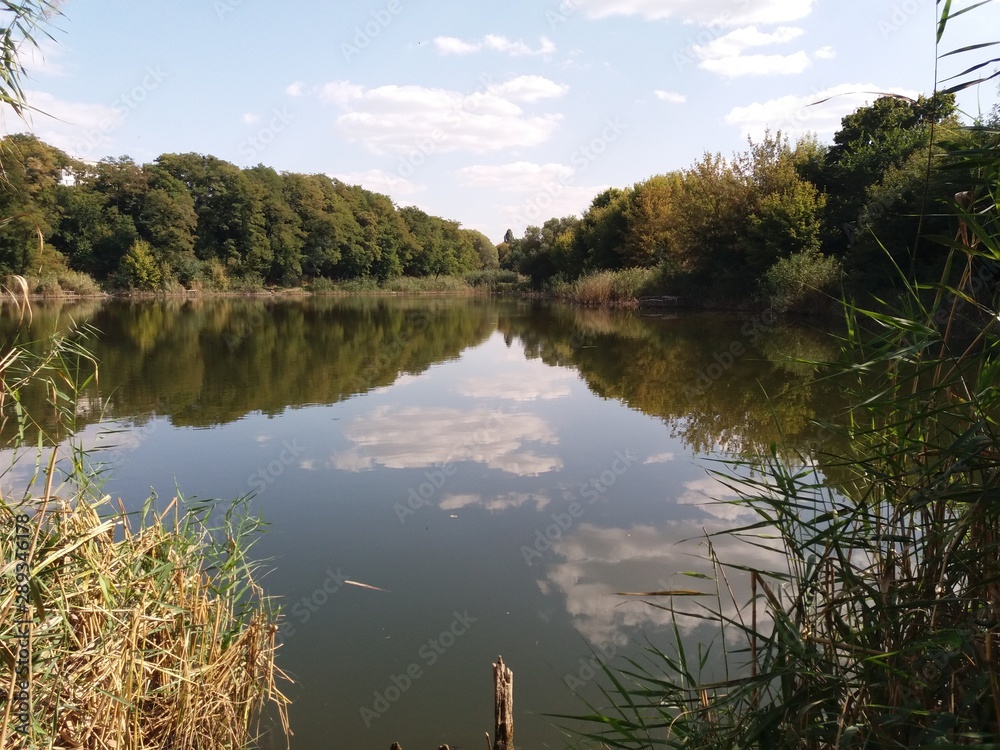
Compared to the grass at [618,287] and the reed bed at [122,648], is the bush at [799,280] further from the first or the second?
the reed bed at [122,648]

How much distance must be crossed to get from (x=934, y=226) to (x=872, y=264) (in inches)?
79.5

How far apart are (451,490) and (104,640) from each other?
3.76m

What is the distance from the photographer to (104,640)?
1988 millimetres

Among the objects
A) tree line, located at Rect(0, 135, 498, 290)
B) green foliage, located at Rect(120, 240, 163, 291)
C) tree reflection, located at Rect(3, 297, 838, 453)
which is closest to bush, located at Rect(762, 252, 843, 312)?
tree reflection, located at Rect(3, 297, 838, 453)

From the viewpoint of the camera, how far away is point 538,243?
4691 cm

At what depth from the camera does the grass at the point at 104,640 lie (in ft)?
5.52

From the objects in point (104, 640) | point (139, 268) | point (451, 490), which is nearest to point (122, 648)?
point (104, 640)

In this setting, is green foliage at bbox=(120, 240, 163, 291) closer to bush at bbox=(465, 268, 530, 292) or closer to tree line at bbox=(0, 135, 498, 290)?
tree line at bbox=(0, 135, 498, 290)

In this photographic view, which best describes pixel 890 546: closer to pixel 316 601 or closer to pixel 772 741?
pixel 772 741

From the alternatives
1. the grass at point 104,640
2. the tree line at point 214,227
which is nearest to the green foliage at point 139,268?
the tree line at point 214,227

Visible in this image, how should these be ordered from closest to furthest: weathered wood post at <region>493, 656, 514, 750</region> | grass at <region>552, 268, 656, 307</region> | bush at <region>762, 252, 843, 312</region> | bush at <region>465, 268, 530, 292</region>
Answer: weathered wood post at <region>493, 656, 514, 750</region>
bush at <region>762, 252, 843, 312</region>
grass at <region>552, 268, 656, 307</region>
bush at <region>465, 268, 530, 292</region>

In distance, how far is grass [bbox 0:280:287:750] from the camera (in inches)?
66.2

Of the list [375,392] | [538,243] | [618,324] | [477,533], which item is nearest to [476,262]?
[538,243]

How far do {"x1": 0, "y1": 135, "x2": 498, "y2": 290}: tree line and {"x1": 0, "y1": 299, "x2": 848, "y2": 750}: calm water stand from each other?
74.5 ft
